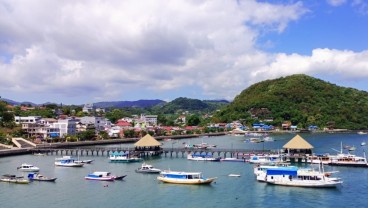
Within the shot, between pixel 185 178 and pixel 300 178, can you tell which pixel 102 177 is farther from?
pixel 300 178

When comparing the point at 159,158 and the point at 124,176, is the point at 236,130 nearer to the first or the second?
the point at 159,158

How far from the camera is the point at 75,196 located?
1420 inches

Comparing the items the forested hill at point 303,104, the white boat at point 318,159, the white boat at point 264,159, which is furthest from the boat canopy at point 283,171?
the forested hill at point 303,104

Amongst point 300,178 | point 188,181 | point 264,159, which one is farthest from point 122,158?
point 300,178

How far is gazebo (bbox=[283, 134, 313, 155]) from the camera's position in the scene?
55478mm

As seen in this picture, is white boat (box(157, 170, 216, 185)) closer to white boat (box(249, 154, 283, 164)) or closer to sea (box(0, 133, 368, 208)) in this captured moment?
sea (box(0, 133, 368, 208))

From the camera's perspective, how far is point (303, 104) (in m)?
170

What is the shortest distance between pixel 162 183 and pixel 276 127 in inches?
4561

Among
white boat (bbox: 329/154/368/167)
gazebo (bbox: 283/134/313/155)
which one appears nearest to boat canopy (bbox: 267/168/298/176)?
white boat (bbox: 329/154/368/167)

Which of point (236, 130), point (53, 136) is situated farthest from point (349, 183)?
point (236, 130)

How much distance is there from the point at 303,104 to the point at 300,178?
13602 cm

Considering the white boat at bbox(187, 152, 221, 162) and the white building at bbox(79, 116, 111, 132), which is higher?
the white building at bbox(79, 116, 111, 132)

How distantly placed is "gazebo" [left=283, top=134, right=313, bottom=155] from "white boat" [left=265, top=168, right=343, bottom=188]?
15967mm

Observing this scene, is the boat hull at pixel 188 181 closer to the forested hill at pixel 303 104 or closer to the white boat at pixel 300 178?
the white boat at pixel 300 178
